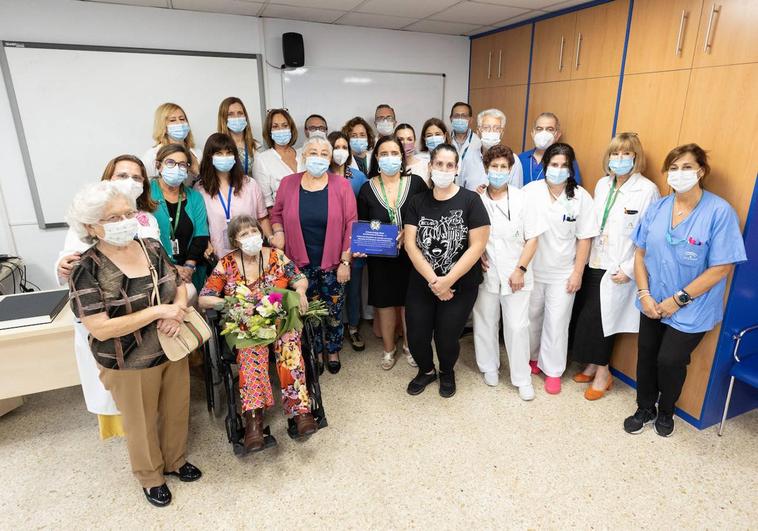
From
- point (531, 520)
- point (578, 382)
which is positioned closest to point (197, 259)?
point (531, 520)

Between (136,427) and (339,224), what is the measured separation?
1598 mm

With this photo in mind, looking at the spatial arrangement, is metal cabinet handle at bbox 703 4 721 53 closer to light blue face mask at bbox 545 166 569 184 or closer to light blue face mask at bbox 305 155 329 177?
light blue face mask at bbox 545 166 569 184

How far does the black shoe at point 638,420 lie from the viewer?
8.79ft

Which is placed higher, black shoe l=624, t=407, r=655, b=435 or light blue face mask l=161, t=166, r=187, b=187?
light blue face mask l=161, t=166, r=187, b=187

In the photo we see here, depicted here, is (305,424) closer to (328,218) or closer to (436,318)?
(436,318)

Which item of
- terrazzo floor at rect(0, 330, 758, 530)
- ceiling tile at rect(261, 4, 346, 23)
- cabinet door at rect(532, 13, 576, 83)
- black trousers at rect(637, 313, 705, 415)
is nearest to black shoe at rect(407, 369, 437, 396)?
terrazzo floor at rect(0, 330, 758, 530)

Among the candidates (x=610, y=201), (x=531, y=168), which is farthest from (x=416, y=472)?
(x=531, y=168)

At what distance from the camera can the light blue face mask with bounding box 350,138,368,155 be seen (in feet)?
11.7

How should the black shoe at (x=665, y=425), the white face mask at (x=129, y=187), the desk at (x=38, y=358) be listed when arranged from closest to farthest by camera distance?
the white face mask at (x=129, y=187) → the desk at (x=38, y=358) → the black shoe at (x=665, y=425)

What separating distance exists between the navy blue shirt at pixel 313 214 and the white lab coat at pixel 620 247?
5.71ft

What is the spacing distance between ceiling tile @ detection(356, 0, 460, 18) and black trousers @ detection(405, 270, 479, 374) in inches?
85.3

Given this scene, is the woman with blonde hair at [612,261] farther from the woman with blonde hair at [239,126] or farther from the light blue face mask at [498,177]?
the woman with blonde hair at [239,126]

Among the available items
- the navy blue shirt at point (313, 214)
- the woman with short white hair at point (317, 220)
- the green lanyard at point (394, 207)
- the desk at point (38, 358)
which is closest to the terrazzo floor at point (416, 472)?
the desk at point (38, 358)

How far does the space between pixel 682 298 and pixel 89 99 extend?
14.2 ft
